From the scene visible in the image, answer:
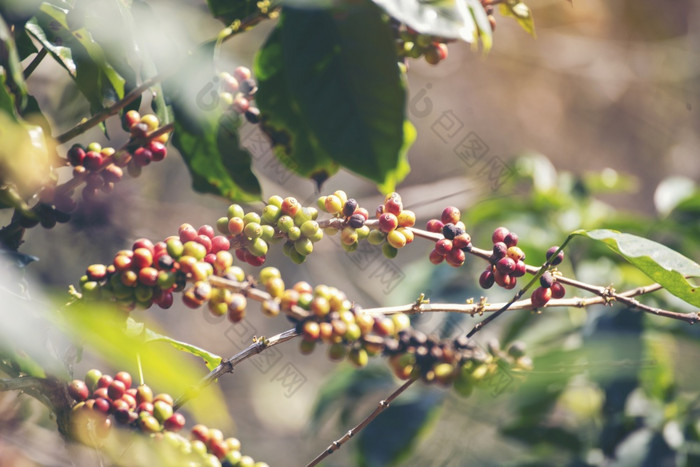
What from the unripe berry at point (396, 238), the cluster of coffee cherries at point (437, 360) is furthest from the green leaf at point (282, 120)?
the cluster of coffee cherries at point (437, 360)

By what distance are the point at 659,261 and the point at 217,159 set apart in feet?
1.77

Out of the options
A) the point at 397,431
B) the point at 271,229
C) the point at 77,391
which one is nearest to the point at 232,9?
the point at 271,229

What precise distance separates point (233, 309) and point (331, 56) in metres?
0.29

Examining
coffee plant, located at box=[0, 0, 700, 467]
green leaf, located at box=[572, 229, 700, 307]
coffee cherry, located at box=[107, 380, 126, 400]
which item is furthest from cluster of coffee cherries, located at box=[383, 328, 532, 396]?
coffee cherry, located at box=[107, 380, 126, 400]

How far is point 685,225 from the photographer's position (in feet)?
5.16

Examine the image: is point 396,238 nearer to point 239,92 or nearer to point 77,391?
point 239,92

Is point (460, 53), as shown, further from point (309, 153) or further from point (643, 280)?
point (309, 153)

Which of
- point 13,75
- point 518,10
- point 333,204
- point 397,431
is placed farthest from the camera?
point 397,431

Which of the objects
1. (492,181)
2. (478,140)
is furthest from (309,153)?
(478,140)

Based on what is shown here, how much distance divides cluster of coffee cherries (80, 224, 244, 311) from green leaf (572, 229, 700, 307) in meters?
0.44

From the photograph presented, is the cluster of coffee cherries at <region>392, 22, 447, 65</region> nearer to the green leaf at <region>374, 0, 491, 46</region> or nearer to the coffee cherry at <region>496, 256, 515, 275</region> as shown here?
the green leaf at <region>374, 0, 491, 46</region>

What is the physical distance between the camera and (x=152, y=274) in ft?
2.20

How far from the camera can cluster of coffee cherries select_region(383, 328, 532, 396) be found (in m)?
0.72

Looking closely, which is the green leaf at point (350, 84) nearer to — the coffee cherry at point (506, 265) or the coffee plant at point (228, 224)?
the coffee plant at point (228, 224)
